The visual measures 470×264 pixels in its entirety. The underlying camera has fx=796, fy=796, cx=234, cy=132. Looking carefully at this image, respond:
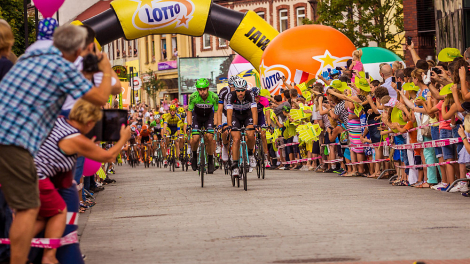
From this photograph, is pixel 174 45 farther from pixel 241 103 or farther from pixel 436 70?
pixel 436 70

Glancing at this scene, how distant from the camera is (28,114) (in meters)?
5.18

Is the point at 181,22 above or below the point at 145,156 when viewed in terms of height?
above

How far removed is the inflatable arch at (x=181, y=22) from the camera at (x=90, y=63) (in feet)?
59.1

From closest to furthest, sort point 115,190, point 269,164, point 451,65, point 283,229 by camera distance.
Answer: point 283,229 → point 451,65 → point 115,190 → point 269,164

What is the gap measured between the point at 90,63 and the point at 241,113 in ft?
32.8

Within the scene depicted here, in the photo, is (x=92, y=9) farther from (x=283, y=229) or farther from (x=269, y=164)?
(x=283, y=229)

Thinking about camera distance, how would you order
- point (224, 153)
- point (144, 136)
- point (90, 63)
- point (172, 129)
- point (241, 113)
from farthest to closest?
point (144, 136) < point (172, 129) < point (224, 153) < point (241, 113) < point (90, 63)

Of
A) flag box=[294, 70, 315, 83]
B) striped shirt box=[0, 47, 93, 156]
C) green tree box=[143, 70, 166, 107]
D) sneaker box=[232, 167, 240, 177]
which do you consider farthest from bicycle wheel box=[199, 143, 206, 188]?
green tree box=[143, 70, 166, 107]

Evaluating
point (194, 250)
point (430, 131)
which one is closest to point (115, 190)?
point (430, 131)

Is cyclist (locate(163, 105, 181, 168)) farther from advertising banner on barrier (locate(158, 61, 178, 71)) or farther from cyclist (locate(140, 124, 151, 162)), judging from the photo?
advertising banner on barrier (locate(158, 61, 178, 71))

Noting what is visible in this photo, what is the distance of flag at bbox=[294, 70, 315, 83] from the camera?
23.4 meters

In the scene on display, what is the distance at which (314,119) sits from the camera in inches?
780

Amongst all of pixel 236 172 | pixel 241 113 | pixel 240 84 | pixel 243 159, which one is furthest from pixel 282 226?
pixel 241 113

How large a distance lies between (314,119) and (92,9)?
6888 cm
